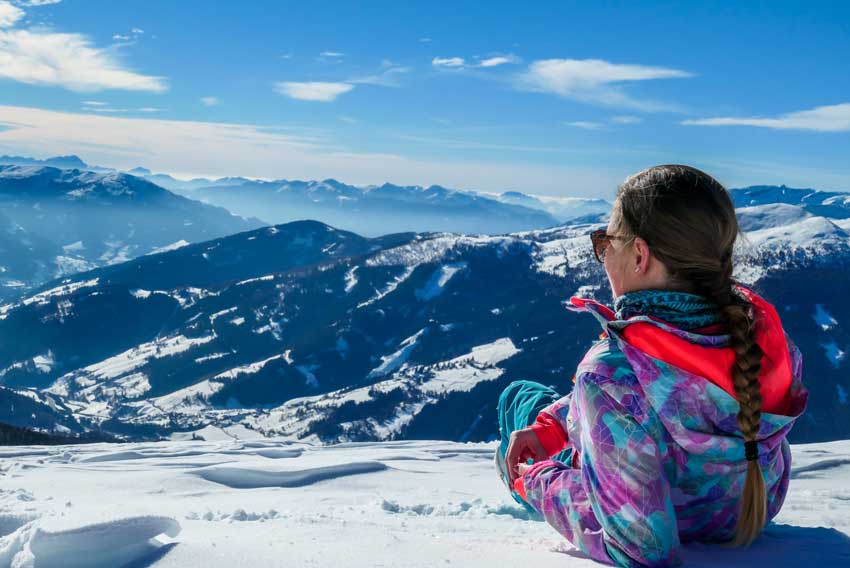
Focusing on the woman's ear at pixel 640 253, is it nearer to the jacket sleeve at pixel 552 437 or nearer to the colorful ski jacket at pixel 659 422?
the colorful ski jacket at pixel 659 422

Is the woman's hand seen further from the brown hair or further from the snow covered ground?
the brown hair

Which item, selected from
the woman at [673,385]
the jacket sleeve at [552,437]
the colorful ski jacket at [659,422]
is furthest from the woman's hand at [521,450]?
the colorful ski jacket at [659,422]

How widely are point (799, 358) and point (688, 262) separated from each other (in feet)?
3.96

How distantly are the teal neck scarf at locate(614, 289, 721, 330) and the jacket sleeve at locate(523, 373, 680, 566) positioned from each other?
52 cm

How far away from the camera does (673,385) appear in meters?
3.49

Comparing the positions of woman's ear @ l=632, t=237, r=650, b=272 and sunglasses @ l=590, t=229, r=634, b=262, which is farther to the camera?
sunglasses @ l=590, t=229, r=634, b=262

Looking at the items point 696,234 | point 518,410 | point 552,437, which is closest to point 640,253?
point 696,234

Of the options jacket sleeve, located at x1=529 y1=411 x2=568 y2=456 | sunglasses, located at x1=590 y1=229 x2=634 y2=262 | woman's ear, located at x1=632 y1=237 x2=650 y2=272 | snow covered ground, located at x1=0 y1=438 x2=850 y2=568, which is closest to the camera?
woman's ear, located at x1=632 y1=237 x2=650 y2=272

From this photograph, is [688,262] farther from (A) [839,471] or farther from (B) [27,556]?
(A) [839,471]

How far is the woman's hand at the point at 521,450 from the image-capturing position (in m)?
4.82

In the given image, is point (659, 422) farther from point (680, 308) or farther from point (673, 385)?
point (680, 308)

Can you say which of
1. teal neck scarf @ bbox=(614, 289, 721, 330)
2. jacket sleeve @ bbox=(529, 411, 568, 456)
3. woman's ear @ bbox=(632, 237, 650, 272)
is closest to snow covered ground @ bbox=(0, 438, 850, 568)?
jacket sleeve @ bbox=(529, 411, 568, 456)

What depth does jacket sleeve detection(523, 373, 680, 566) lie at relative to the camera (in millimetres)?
3508

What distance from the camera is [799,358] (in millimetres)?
4176
